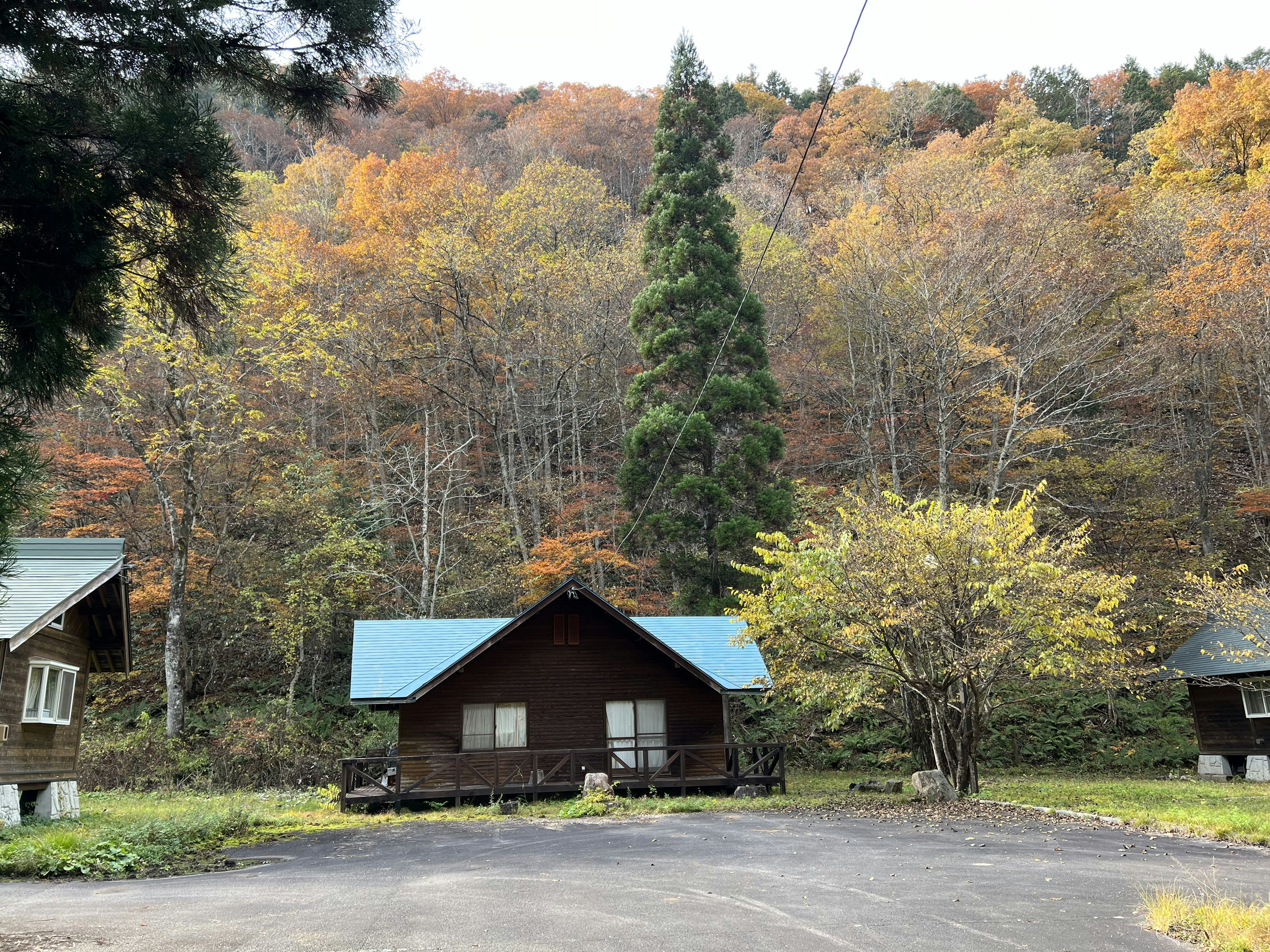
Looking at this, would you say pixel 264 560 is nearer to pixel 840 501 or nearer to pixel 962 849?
pixel 840 501

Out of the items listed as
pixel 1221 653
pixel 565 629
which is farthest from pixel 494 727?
pixel 1221 653

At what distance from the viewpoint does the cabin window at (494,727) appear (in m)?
18.5

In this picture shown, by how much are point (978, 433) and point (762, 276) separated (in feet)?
34.1

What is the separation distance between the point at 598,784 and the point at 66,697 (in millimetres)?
10242

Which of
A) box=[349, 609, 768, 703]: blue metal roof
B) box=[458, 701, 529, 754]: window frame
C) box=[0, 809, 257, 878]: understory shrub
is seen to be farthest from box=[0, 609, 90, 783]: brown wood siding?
box=[458, 701, 529, 754]: window frame

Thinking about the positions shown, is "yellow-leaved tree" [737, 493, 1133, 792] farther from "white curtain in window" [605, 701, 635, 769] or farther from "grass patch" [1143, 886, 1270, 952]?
"grass patch" [1143, 886, 1270, 952]

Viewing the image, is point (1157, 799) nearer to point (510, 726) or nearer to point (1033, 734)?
point (1033, 734)

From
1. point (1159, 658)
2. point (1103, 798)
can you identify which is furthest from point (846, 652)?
point (1159, 658)

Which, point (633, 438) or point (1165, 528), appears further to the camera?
point (1165, 528)

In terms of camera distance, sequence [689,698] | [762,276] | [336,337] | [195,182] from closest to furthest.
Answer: [195,182] < [689,698] < [336,337] < [762,276]

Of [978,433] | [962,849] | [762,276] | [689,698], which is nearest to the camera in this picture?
[962,849]

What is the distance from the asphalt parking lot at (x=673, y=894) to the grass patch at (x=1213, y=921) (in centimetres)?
20

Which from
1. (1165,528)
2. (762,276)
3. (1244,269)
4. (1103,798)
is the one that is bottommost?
(1103,798)

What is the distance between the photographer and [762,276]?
103 ft
